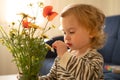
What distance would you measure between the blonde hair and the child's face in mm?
20

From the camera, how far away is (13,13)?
321cm

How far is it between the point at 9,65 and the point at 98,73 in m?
2.49

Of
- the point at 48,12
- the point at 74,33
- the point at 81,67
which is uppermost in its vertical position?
the point at 48,12

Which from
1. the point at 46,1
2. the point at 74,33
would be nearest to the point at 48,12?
the point at 74,33

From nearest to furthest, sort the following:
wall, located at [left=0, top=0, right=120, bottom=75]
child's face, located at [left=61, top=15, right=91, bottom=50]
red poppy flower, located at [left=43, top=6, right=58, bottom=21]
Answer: red poppy flower, located at [left=43, top=6, right=58, bottom=21] → child's face, located at [left=61, top=15, right=91, bottom=50] → wall, located at [left=0, top=0, right=120, bottom=75]

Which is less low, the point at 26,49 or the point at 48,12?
the point at 48,12

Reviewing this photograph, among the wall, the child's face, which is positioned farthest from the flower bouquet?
the wall

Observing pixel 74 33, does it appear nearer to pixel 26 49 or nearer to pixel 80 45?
pixel 80 45

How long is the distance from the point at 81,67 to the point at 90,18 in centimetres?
21

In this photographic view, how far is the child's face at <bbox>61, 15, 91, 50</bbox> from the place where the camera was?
96 cm

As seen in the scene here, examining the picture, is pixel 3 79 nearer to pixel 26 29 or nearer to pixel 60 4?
pixel 26 29

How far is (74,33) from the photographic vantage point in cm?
97

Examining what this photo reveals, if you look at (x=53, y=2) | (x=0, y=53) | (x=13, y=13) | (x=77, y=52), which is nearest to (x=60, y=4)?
(x=53, y=2)

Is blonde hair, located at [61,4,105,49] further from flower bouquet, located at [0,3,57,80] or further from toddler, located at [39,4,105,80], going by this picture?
flower bouquet, located at [0,3,57,80]
